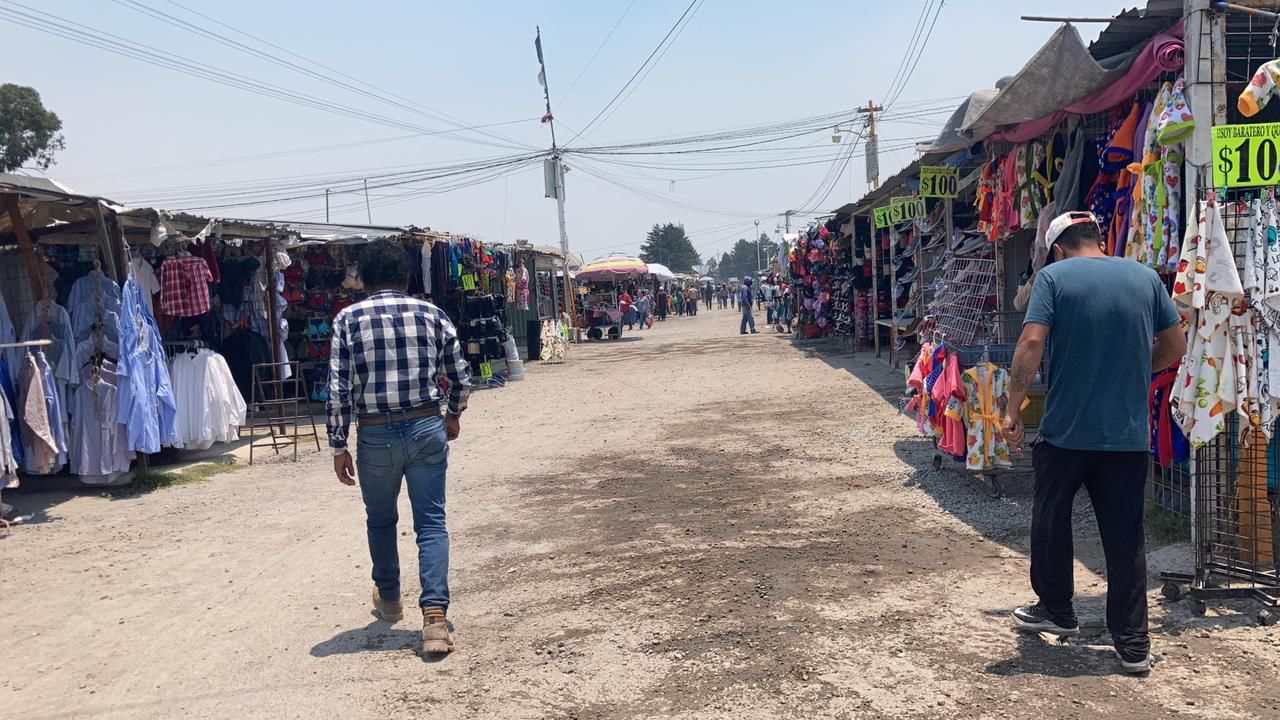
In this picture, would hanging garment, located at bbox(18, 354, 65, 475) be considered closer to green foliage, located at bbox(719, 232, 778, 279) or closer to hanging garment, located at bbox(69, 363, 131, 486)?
hanging garment, located at bbox(69, 363, 131, 486)

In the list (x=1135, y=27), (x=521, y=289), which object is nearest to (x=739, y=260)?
(x=521, y=289)

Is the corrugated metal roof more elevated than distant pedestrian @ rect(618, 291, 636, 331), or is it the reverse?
the corrugated metal roof

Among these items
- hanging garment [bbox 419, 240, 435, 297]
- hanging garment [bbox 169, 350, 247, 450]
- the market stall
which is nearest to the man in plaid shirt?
hanging garment [bbox 169, 350, 247, 450]

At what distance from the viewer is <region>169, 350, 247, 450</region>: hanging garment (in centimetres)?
957

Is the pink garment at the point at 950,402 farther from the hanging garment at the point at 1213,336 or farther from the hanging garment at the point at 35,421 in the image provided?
the hanging garment at the point at 35,421

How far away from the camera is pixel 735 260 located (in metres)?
159

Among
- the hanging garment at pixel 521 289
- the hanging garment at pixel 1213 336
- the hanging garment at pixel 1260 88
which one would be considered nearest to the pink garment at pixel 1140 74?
the hanging garment at pixel 1260 88

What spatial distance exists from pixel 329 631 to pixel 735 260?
156222 mm

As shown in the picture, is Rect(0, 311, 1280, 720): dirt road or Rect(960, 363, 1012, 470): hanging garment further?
Rect(960, 363, 1012, 470): hanging garment

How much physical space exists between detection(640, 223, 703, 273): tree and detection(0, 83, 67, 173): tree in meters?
72.6

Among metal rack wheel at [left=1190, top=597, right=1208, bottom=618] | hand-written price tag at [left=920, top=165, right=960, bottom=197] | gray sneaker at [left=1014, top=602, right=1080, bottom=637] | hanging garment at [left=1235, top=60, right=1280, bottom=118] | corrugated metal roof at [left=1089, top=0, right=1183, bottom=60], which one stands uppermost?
corrugated metal roof at [left=1089, top=0, right=1183, bottom=60]

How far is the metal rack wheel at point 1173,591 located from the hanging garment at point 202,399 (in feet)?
27.9

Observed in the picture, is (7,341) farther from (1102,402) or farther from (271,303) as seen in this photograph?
→ (1102,402)

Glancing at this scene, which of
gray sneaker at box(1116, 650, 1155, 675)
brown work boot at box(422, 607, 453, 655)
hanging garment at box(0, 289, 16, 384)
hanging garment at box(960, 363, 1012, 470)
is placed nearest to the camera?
gray sneaker at box(1116, 650, 1155, 675)
